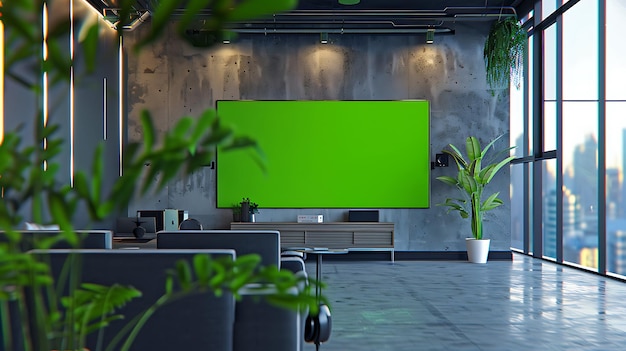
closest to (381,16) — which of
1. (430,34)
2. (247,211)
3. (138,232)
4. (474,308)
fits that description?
(430,34)

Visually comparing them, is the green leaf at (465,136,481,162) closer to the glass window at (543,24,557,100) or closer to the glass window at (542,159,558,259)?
the glass window at (542,159,558,259)

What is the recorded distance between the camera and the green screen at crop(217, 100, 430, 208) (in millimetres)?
9695

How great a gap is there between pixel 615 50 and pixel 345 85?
151 inches

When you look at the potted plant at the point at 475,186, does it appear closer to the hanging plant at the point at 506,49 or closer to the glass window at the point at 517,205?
the glass window at the point at 517,205

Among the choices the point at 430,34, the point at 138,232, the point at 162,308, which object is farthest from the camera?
the point at 430,34

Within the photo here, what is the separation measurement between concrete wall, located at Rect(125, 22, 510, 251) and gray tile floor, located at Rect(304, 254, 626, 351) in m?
1.25

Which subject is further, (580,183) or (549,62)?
(549,62)

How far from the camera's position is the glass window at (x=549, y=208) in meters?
9.13

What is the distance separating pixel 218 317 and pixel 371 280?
17.4 feet

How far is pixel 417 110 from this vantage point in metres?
9.80

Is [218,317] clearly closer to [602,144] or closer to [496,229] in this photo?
[602,144]

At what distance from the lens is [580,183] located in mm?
8281

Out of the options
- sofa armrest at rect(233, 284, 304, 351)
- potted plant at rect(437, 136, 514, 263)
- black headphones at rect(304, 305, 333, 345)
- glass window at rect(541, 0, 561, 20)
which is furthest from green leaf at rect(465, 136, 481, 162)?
sofa armrest at rect(233, 284, 304, 351)

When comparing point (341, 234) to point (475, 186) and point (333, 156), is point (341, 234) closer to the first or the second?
point (333, 156)
